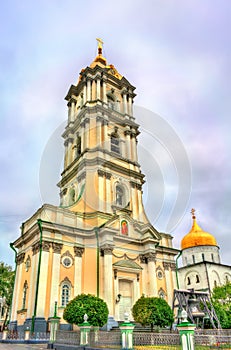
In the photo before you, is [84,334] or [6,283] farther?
[6,283]

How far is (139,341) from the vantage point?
11.6m

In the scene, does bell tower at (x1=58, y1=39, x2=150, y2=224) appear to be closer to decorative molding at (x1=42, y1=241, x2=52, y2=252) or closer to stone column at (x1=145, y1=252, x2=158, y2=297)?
stone column at (x1=145, y1=252, x2=158, y2=297)

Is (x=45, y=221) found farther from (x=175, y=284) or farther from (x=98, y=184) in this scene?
(x=175, y=284)

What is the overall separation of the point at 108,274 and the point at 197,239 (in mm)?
26427

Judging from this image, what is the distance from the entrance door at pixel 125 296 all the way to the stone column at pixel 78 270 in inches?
134

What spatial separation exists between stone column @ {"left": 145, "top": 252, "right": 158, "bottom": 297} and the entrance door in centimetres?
165

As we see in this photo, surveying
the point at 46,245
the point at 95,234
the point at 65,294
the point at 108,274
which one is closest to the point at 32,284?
the point at 65,294

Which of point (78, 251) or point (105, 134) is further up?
point (105, 134)

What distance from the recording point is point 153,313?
18.0 m

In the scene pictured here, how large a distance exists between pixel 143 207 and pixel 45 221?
11326 millimetres

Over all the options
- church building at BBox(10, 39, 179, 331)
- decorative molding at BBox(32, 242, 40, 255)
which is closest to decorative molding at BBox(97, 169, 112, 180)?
church building at BBox(10, 39, 179, 331)

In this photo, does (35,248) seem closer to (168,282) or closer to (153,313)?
(153,313)

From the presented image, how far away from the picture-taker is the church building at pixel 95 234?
21.0 m

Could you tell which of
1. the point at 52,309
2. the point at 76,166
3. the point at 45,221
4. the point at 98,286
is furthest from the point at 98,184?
the point at 52,309
